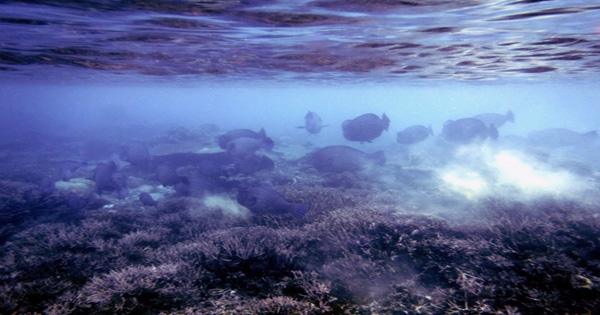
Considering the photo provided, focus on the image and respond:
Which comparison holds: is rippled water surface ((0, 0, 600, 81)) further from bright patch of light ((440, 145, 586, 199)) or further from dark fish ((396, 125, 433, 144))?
dark fish ((396, 125, 433, 144))

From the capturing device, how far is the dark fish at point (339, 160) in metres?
18.8

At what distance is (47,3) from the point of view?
766 cm

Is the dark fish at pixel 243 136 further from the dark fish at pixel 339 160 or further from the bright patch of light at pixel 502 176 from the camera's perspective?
the bright patch of light at pixel 502 176

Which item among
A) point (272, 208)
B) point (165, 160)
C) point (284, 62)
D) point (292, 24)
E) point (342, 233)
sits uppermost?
point (292, 24)

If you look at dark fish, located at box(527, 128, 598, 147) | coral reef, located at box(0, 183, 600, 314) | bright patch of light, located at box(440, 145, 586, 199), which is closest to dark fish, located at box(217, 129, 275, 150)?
bright patch of light, located at box(440, 145, 586, 199)

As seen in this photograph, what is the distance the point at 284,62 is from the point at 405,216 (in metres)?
11.8

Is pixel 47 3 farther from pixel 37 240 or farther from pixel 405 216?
pixel 405 216

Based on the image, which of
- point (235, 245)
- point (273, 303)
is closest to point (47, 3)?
point (235, 245)

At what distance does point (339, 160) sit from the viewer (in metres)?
19.1

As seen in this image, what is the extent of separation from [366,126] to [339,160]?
2567mm

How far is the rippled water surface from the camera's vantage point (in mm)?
7828

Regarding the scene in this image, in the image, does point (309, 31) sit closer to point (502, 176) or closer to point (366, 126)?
point (366, 126)

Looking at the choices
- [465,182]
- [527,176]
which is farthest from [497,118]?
[465,182]

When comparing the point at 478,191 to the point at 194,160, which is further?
the point at 194,160
